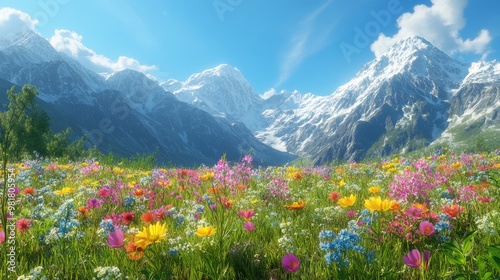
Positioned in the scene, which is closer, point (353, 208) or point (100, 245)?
point (100, 245)

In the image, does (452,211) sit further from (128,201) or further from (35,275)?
(128,201)

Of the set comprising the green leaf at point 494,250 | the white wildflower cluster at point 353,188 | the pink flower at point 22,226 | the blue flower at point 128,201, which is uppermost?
the white wildflower cluster at point 353,188

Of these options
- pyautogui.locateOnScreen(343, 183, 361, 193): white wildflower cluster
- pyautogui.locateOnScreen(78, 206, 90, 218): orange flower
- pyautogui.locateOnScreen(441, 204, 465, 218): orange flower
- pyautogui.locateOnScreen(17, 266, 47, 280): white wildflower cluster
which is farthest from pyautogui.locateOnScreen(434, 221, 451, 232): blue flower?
pyautogui.locateOnScreen(78, 206, 90, 218): orange flower

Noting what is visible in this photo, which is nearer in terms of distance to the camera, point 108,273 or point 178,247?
point 108,273

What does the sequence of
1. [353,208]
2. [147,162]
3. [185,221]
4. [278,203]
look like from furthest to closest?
[147,162] < [278,203] < [353,208] < [185,221]

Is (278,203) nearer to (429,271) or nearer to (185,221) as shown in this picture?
(185,221)

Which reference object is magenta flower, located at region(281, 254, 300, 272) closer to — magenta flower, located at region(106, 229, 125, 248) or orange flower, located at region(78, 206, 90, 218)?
magenta flower, located at region(106, 229, 125, 248)

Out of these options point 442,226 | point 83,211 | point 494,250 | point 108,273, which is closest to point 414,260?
point 494,250

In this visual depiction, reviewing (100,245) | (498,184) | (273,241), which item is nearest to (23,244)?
(100,245)

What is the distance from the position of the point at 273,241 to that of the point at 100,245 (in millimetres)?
1768

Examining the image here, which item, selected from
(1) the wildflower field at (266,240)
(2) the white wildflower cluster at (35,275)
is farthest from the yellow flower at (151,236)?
(2) the white wildflower cluster at (35,275)

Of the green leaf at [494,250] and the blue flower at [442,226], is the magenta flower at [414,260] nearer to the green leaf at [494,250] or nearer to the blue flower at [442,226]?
the green leaf at [494,250]

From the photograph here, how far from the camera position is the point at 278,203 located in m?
5.54

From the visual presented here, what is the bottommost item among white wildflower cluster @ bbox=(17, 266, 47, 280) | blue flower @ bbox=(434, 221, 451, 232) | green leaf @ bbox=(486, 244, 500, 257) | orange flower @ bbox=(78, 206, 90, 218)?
white wildflower cluster @ bbox=(17, 266, 47, 280)
